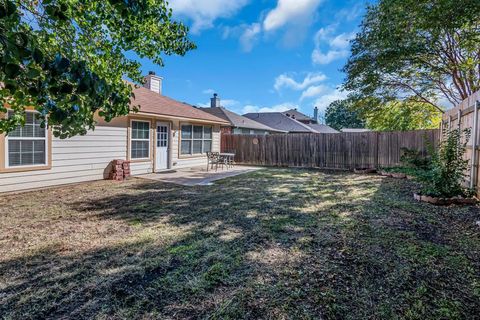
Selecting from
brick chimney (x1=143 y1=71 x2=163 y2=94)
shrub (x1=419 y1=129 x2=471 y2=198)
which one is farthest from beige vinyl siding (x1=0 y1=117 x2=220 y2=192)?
shrub (x1=419 y1=129 x2=471 y2=198)

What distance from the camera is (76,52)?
3314 mm

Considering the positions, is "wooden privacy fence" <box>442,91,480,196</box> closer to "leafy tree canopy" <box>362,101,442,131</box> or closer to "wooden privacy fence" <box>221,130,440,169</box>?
"wooden privacy fence" <box>221,130,440,169</box>

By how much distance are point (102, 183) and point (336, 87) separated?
12.3m

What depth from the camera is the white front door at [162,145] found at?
418 inches

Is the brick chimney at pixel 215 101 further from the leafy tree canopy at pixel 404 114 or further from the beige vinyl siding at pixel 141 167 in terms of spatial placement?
the beige vinyl siding at pixel 141 167

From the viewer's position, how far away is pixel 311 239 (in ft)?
12.3

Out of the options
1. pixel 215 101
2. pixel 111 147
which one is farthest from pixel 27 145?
pixel 215 101

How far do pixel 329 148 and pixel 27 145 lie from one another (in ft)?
37.9

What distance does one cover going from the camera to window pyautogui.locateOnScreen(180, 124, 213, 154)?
12008 mm

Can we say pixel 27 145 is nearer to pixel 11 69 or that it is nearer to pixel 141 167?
pixel 141 167

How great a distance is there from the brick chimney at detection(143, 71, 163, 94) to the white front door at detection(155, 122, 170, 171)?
3925mm

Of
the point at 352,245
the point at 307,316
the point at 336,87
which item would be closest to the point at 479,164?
the point at 352,245

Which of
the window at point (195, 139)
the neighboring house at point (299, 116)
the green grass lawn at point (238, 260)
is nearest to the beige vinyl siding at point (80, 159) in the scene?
the green grass lawn at point (238, 260)

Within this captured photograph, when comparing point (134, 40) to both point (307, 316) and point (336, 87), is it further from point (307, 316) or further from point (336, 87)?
point (336, 87)
